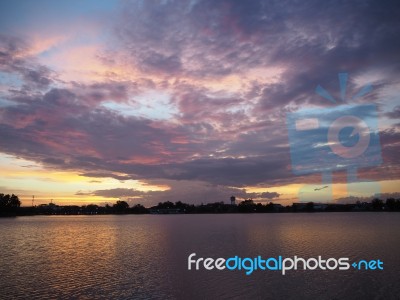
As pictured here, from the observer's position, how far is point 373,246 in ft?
204

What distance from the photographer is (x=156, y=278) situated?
124 feet

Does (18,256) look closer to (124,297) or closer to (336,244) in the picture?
(124,297)

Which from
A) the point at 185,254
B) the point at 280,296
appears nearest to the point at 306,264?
the point at 280,296

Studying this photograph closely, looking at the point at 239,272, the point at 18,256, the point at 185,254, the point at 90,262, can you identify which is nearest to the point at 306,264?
the point at 239,272

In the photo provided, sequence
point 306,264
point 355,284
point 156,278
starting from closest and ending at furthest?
point 355,284, point 156,278, point 306,264

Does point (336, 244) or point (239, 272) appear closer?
point (239, 272)

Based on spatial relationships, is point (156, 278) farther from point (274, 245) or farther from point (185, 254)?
point (274, 245)

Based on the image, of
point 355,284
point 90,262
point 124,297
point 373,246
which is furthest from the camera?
point 373,246

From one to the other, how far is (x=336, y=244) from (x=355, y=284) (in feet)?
110

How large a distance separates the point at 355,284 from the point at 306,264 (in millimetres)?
10618

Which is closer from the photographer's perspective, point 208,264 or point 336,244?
point 208,264

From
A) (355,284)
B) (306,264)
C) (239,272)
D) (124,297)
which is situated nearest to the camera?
(124,297)

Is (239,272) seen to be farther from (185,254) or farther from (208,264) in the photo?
(185,254)

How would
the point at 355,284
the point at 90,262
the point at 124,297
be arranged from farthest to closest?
the point at 90,262, the point at 355,284, the point at 124,297
